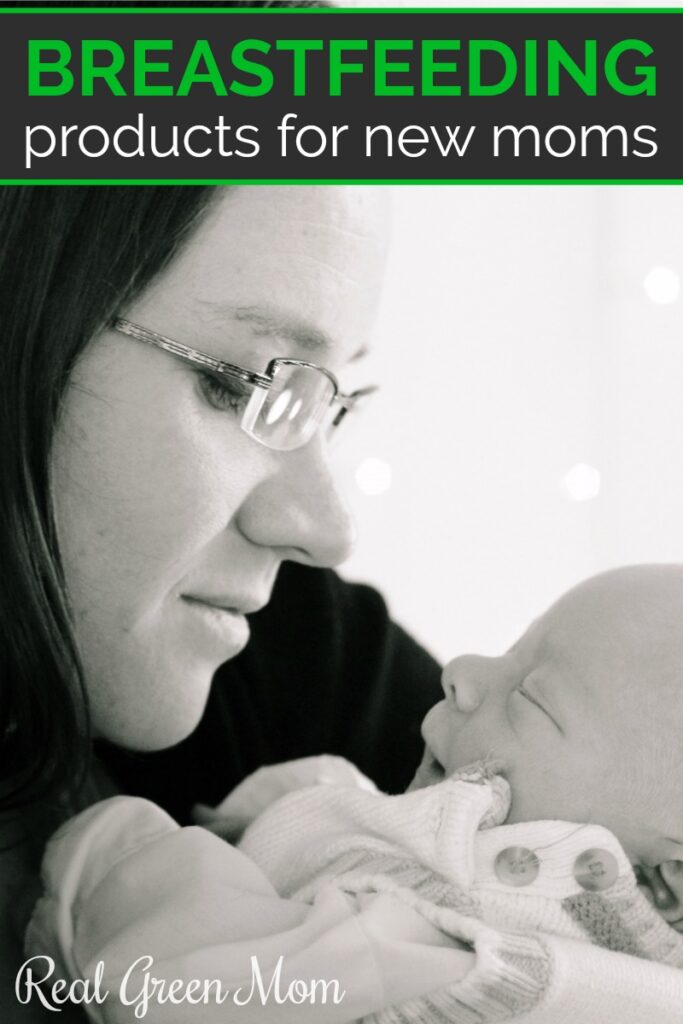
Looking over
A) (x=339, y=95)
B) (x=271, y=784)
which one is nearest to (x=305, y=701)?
(x=271, y=784)

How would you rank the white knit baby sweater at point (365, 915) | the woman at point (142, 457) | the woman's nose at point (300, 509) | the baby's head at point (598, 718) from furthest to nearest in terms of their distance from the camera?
1. the woman's nose at point (300, 509)
2. the woman at point (142, 457)
3. the baby's head at point (598, 718)
4. the white knit baby sweater at point (365, 915)

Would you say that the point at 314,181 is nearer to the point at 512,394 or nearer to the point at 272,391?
the point at 272,391

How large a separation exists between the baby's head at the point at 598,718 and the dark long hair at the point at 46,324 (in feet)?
1.27

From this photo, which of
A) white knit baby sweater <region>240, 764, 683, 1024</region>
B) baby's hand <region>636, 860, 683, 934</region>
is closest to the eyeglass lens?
white knit baby sweater <region>240, 764, 683, 1024</region>

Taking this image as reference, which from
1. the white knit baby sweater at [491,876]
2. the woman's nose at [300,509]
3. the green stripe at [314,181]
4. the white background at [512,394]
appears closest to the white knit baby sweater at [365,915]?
the white knit baby sweater at [491,876]

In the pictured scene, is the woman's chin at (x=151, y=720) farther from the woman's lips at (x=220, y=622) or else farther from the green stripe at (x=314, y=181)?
the green stripe at (x=314, y=181)

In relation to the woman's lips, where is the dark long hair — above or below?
above

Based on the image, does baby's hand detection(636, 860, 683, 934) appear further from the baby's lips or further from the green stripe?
the green stripe

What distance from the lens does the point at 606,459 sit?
3.19 metres

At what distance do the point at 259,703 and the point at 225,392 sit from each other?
520mm

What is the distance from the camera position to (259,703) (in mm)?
1641

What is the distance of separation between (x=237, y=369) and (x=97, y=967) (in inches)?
22.2

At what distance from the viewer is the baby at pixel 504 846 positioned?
0.99 meters

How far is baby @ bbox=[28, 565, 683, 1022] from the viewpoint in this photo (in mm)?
987
